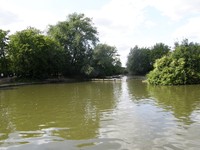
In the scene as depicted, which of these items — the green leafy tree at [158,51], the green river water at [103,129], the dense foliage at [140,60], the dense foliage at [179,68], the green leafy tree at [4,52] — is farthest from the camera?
the green leafy tree at [158,51]

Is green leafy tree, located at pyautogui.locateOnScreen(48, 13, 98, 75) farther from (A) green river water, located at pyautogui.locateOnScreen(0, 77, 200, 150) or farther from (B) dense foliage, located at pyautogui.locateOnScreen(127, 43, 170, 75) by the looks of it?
(A) green river water, located at pyautogui.locateOnScreen(0, 77, 200, 150)

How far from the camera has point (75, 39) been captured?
224ft

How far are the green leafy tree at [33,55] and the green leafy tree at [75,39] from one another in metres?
5.41

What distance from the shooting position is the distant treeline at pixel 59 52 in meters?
56.4

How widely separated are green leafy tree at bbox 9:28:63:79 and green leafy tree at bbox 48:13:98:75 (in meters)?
5.41

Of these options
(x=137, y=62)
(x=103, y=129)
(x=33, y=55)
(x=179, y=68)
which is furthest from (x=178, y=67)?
(x=137, y=62)

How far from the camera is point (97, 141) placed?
34.2 feet

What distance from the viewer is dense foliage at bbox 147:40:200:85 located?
3872 cm

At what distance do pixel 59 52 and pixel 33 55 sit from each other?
7.39 meters

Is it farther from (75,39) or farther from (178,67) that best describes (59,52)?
(178,67)

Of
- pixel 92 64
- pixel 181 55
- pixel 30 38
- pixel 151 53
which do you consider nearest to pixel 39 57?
pixel 30 38

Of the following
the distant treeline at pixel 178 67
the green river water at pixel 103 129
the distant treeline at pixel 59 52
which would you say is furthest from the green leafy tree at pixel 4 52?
the green river water at pixel 103 129

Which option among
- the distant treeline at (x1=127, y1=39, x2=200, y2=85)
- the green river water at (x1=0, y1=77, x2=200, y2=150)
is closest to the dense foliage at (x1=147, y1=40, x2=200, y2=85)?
the distant treeline at (x1=127, y1=39, x2=200, y2=85)

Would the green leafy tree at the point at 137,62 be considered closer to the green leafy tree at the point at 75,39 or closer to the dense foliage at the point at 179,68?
the green leafy tree at the point at 75,39
